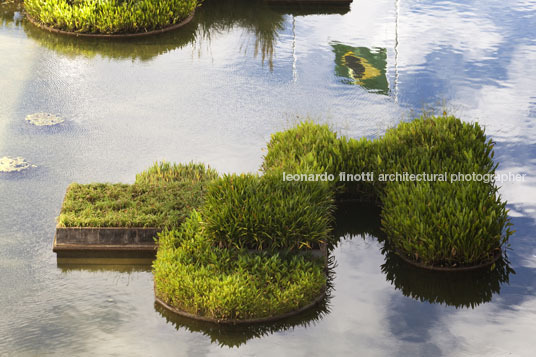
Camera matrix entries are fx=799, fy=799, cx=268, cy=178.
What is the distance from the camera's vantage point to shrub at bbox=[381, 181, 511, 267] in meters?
9.27

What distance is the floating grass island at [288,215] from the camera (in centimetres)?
862

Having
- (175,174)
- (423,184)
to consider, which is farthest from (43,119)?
(423,184)

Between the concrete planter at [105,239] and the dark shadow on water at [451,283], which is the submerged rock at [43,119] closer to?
the concrete planter at [105,239]

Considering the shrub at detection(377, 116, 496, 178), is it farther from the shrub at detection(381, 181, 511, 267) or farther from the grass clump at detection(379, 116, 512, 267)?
the shrub at detection(381, 181, 511, 267)

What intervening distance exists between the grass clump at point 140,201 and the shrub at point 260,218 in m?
0.69

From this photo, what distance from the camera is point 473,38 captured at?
57.8 ft

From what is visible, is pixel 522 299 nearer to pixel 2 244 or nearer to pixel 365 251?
pixel 365 251

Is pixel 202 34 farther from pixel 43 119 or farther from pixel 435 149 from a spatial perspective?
pixel 435 149

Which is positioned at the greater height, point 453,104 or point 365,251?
point 453,104

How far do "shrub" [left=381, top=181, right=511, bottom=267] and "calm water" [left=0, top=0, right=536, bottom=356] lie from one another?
265mm

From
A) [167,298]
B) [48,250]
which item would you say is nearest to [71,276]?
[48,250]

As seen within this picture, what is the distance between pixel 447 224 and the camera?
923 centimetres

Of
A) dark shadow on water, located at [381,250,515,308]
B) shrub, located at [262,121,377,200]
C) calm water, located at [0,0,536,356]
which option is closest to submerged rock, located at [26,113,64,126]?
calm water, located at [0,0,536,356]

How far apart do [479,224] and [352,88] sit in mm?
6071
